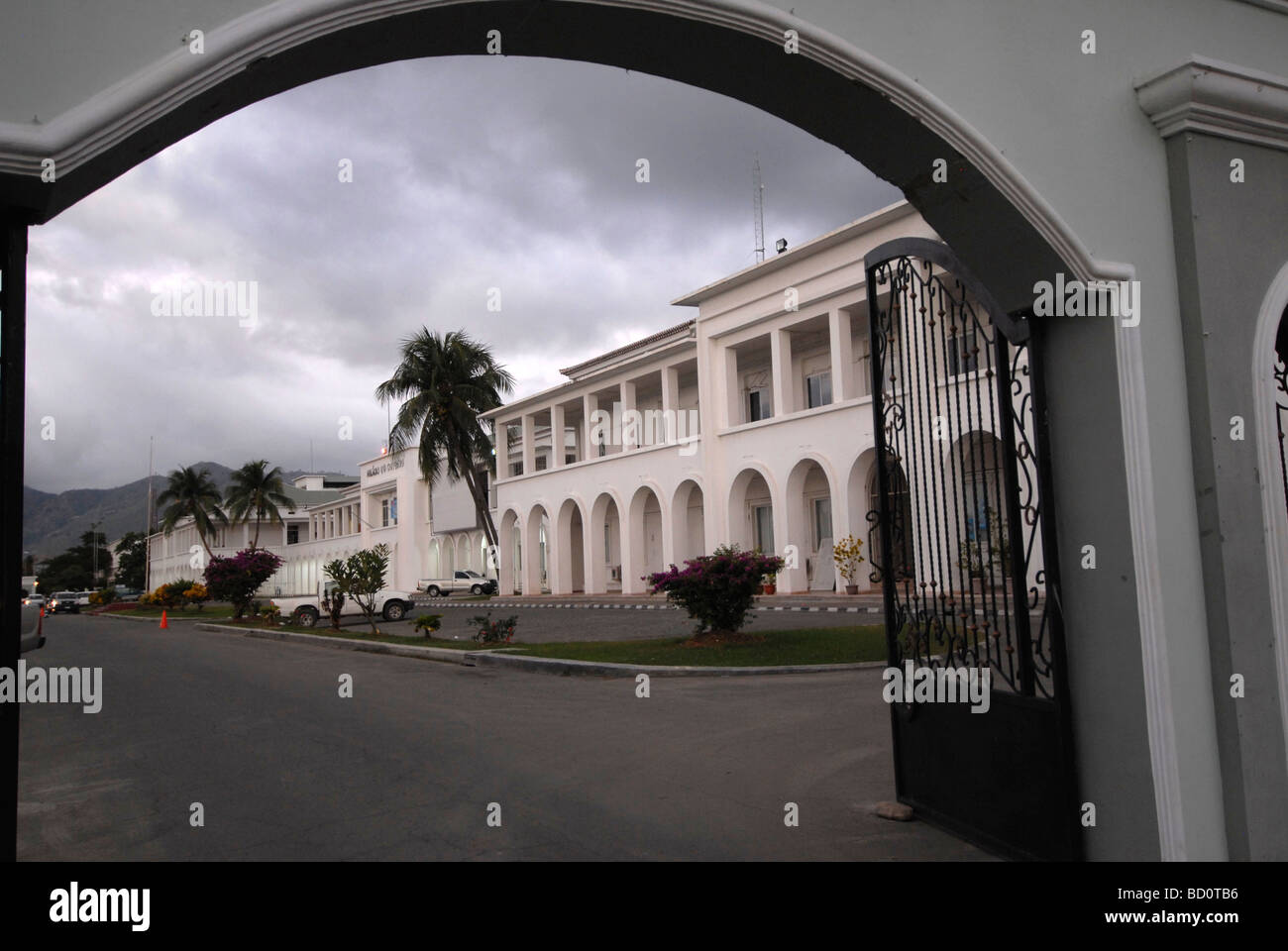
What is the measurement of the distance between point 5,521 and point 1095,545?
4175 mm

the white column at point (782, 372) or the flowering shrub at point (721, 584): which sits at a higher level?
the white column at point (782, 372)

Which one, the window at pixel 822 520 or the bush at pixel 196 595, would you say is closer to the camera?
the window at pixel 822 520

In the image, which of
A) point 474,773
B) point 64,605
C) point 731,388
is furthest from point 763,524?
point 64,605

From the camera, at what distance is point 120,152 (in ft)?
9.09

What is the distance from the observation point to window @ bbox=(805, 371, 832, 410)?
28.5 meters

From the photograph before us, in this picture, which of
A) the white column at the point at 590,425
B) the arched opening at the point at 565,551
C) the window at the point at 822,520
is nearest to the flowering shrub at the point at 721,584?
the window at the point at 822,520

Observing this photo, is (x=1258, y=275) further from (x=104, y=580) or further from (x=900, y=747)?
(x=104, y=580)

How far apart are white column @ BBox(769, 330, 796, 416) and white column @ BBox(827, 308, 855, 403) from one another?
2.13 m

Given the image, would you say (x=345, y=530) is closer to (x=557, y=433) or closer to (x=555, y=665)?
(x=557, y=433)

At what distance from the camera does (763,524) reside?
30.1m

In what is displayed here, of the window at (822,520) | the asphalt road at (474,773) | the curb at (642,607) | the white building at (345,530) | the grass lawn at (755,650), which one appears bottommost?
the asphalt road at (474,773)

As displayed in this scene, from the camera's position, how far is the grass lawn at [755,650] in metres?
12.6

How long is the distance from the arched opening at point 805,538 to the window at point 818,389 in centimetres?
219

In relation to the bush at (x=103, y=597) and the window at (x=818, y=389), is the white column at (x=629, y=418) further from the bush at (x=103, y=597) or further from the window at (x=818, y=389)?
the bush at (x=103, y=597)
